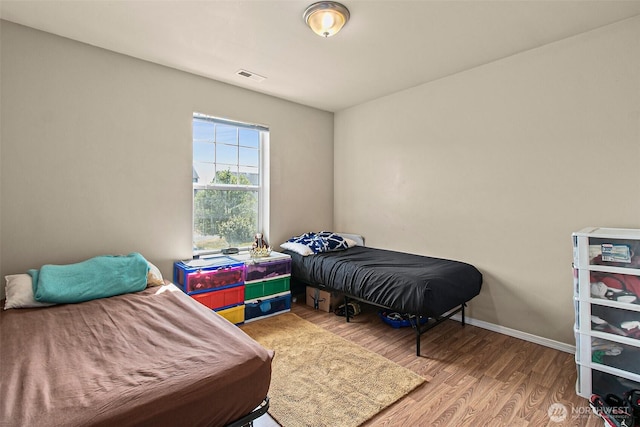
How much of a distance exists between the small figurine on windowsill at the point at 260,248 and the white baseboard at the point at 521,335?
2.15 meters

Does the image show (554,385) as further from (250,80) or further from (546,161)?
(250,80)

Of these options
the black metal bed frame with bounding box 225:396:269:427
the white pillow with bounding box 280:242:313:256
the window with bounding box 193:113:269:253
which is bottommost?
the black metal bed frame with bounding box 225:396:269:427

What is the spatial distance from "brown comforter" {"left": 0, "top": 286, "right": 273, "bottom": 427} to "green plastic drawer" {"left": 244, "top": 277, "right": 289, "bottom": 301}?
1233 mm

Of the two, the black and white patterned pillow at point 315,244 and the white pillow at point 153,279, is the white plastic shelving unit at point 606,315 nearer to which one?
the black and white patterned pillow at point 315,244

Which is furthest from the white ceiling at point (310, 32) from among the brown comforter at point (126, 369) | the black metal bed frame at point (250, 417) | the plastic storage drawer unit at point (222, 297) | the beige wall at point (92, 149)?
the black metal bed frame at point (250, 417)

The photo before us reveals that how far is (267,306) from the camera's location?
3311mm

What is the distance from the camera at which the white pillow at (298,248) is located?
3568 mm

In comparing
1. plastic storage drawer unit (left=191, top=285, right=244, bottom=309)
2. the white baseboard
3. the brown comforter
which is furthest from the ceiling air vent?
the white baseboard

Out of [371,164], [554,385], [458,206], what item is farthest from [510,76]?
[554,385]

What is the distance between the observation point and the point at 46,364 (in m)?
1.36

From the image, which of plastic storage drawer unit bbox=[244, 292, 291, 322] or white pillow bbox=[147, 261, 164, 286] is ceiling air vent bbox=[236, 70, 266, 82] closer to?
white pillow bbox=[147, 261, 164, 286]

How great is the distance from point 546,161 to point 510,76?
33.1 inches

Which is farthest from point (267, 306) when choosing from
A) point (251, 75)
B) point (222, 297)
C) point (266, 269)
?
point (251, 75)

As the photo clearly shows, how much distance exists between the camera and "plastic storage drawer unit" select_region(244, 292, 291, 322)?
3.17 m
